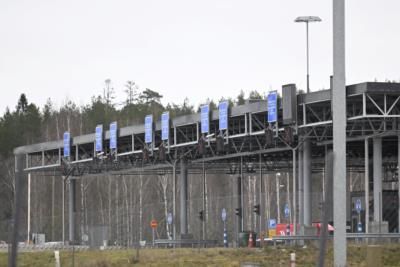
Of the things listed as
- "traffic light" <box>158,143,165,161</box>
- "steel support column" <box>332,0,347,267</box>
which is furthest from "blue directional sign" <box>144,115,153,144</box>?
"steel support column" <box>332,0,347,267</box>

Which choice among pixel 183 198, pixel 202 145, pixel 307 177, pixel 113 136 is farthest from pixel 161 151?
pixel 307 177

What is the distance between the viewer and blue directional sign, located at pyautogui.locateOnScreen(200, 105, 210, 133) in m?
47.3

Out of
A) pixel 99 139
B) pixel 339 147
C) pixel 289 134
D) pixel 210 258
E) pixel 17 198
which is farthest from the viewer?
pixel 99 139

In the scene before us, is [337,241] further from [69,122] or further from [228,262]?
[69,122]

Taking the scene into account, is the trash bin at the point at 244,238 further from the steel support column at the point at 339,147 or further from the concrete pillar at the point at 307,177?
the steel support column at the point at 339,147

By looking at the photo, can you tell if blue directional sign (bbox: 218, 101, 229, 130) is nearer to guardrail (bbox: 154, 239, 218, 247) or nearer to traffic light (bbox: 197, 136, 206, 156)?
traffic light (bbox: 197, 136, 206, 156)

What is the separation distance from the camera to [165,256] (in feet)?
107

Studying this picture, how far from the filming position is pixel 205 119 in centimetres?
4750

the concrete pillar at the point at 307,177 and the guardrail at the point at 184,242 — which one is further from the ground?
the concrete pillar at the point at 307,177

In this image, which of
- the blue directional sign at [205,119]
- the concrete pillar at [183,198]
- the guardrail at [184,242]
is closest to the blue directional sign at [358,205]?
the guardrail at [184,242]

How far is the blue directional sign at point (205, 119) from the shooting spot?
4728cm

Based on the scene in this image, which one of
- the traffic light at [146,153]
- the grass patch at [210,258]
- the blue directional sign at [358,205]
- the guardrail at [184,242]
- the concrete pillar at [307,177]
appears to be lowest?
the guardrail at [184,242]

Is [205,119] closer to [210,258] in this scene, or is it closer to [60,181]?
[210,258]

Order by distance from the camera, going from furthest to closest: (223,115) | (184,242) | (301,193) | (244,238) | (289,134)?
1. (244,238)
2. (184,242)
3. (223,115)
4. (301,193)
5. (289,134)
